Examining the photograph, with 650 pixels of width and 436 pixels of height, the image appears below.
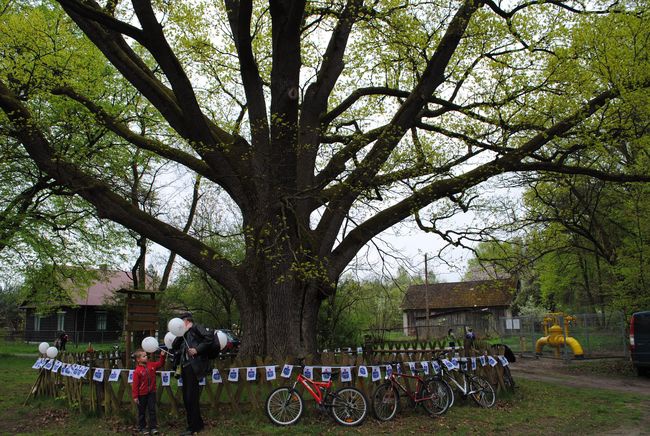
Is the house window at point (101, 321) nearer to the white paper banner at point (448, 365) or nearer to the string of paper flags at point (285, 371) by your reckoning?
the string of paper flags at point (285, 371)

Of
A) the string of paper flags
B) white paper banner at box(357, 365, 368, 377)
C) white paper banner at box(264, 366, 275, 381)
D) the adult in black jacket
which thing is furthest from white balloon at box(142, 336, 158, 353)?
white paper banner at box(357, 365, 368, 377)

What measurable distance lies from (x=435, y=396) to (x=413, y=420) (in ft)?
2.48

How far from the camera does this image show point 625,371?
16812 millimetres

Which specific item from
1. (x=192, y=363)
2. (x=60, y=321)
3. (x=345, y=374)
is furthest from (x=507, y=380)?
(x=60, y=321)

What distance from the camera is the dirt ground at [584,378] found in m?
10.5

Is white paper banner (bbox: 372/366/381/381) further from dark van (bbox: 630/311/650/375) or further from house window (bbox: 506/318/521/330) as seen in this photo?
house window (bbox: 506/318/521/330)

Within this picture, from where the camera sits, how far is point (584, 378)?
622 inches

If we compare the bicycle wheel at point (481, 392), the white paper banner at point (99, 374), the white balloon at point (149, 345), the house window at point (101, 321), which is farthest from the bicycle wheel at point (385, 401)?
the house window at point (101, 321)

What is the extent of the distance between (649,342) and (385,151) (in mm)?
10231

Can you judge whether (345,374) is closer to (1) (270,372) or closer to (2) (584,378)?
(1) (270,372)

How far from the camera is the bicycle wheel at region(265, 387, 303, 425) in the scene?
854cm

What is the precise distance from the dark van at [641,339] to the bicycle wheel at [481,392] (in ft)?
24.3

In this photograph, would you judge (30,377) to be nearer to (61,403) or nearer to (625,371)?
(61,403)

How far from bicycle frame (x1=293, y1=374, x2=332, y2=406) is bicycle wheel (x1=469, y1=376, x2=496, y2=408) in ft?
10.8
